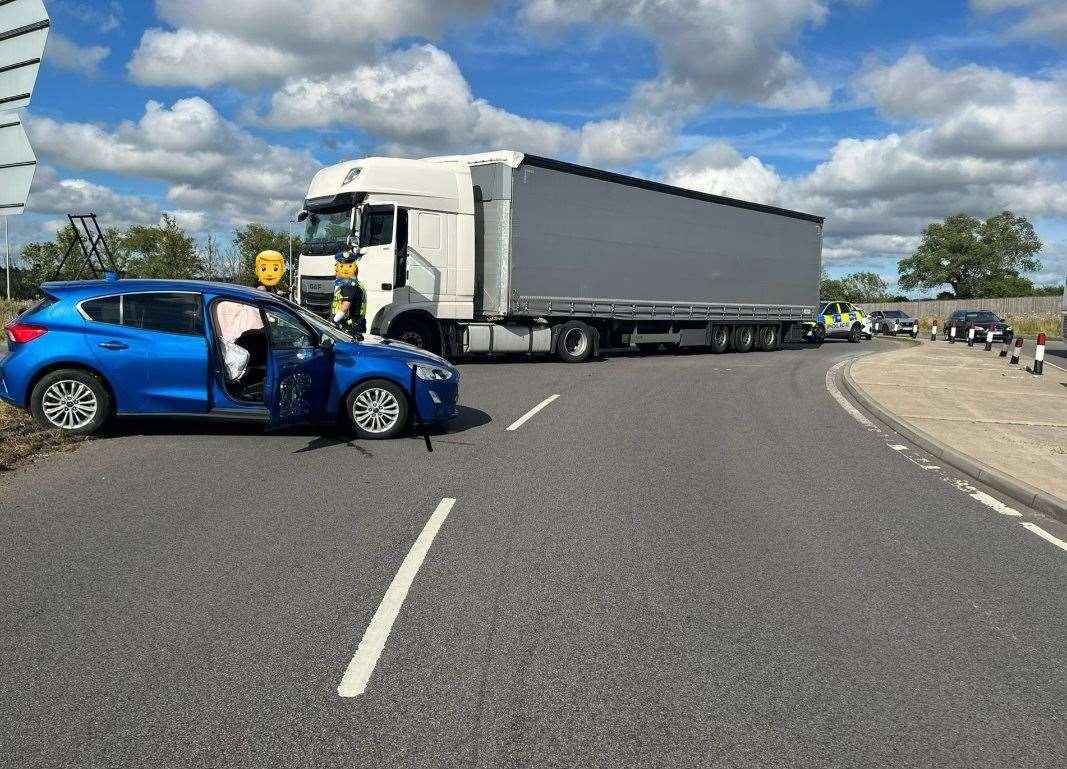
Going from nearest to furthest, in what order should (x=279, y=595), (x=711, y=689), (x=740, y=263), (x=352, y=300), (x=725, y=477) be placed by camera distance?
1. (x=711, y=689)
2. (x=279, y=595)
3. (x=725, y=477)
4. (x=352, y=300)
5. (x=740, y=263)

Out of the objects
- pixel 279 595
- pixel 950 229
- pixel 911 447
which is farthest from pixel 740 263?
pixel 950 229

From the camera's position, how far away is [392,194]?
16188mm

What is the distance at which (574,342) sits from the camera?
2028 cm

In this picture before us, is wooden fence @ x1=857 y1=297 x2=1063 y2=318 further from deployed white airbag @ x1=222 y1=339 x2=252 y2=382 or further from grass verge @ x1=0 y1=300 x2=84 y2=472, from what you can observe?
grass verge @ x1=0 y1=300 x2=84 y2=472

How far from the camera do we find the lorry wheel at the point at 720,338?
25516mm

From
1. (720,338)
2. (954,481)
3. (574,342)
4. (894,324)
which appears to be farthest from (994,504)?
(894,324)

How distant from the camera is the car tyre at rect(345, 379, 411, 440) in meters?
9.20

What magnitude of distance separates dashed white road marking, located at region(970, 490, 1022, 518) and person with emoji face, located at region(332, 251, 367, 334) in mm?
9452

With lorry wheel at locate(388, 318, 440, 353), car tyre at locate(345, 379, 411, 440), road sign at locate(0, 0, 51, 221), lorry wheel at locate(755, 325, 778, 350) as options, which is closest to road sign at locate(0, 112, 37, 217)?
road sign at locate(0, 0, 51, 221)

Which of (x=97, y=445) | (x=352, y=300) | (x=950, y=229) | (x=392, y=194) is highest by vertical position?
(x=950, y=229)

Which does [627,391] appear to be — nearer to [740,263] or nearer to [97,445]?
[97,445]

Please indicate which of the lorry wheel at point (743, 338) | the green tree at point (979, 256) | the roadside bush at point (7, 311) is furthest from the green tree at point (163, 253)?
the green tree at point (979, 256)

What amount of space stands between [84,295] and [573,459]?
5.02m

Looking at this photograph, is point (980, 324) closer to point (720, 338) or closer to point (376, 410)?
point (720, 338)
